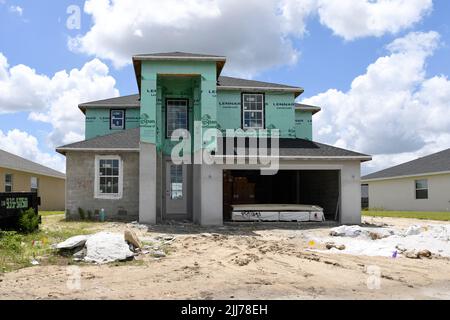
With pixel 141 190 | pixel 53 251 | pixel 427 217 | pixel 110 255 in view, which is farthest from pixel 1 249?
pixel 427 217

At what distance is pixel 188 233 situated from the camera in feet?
51.1

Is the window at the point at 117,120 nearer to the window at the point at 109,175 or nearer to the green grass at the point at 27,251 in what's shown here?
the window at the point at 109,175

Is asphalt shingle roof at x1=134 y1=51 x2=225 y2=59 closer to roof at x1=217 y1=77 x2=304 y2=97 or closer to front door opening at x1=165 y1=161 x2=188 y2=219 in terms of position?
roof at x1=217 y1=77 x2=304 y2=97

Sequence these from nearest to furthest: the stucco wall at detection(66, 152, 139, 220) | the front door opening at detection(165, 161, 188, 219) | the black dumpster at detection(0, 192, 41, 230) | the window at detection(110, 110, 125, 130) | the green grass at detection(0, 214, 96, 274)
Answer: the green grass at detection(0, 214, 96, 274) < the black dumpster at detection(0, 192, 41, 230) < the stucco wall at detection(66, 152, 139, 220) < the front door opening at detection(165, 161, 188, 219) < the window at detection(110, 110, 125, 130)

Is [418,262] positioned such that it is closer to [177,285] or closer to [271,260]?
[271,260]

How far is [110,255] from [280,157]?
1037 cm

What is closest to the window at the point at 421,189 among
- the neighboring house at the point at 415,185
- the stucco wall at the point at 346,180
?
the neighboring house at the point at 415,185

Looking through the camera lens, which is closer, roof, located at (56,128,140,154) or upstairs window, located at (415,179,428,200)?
roof, located at (56,128,140,154)

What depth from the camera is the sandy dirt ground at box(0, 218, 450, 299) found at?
7023 mm

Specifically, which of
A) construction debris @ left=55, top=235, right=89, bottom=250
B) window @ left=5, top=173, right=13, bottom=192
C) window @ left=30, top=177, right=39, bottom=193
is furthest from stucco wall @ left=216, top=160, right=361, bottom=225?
window @ left=30, top=177, right=39, bottom=193

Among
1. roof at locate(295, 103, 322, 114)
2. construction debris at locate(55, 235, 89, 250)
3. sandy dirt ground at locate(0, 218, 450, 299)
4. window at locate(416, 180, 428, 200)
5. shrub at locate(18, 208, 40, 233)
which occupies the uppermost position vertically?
roof at locate(295, 103, 322, 114)

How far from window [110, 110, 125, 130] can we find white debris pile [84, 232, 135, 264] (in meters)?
16.4

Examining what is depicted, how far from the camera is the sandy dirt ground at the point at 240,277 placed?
702cm

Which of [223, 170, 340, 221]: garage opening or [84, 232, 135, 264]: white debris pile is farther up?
[223, 170, 340, 221]: garage opening
